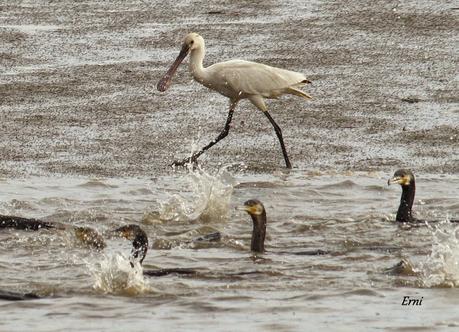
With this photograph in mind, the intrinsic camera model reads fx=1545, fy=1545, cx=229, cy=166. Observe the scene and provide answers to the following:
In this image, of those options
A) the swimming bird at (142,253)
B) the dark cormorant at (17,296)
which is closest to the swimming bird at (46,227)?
the swimming bird at (142,253)

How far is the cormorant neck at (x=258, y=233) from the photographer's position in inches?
437

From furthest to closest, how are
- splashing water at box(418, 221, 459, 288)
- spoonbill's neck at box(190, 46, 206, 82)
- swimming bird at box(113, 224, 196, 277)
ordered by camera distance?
spoonbill's neck at box(190, 46, 206, 82) < swimming bird at box(113, 224, 196, 277) < splashing water at box(418, 221, 459, 288)

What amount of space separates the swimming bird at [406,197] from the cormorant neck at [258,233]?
1514 millimetres

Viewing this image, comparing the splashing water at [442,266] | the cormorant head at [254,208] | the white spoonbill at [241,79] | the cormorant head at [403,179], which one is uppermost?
the white spoonbill at [241,79]

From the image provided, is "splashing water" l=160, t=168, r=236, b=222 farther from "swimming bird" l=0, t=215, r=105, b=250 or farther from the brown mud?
the brown mud

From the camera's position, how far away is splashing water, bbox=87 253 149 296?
9906mm

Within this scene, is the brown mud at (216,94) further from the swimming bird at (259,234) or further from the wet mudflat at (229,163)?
the swimming bird at (259,234)

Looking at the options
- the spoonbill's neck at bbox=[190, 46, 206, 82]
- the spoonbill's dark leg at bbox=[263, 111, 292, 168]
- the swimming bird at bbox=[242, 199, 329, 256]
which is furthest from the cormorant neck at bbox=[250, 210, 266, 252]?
the spoonbill's neck at bbox=[190, 46, 206, 82]

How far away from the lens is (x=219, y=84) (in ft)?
Answer: 50.4

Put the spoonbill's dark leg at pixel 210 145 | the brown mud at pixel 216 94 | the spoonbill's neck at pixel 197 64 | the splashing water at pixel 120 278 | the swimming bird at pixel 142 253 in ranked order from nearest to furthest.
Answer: the splashing water at pixel 120 278 < the swimming bird at pixel 142 253 < the spoonbill's dark leg at pixel 210 145 < the brown mud at pixel 216 94 < the spoonbill's neck at pixel 197 64

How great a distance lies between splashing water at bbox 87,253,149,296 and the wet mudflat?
13mm

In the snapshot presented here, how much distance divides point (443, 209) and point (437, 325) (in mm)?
3559

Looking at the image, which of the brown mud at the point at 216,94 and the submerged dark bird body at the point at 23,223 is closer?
the submerged dark bird body at the point at 23,223

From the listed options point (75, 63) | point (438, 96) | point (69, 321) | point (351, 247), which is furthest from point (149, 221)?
point (75, 63)
